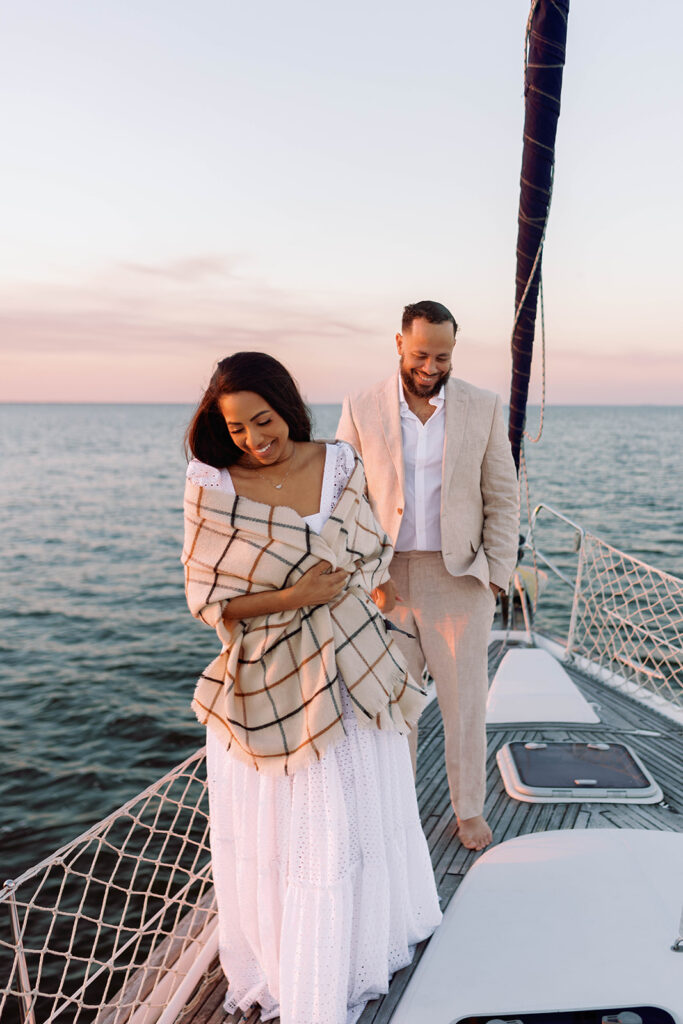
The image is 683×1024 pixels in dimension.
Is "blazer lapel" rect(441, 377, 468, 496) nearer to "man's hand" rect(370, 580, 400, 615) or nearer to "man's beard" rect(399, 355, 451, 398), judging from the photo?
"man's beard" rect(399, 355, 451, 398)

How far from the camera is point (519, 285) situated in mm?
3203

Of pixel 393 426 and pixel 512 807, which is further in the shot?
pixel 512 807

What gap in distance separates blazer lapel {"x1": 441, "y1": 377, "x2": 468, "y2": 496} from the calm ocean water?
0.48 metres

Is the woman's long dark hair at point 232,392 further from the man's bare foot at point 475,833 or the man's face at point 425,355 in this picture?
the man's bare foot at point 475,833

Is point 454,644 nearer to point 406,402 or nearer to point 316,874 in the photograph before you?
point 406,402

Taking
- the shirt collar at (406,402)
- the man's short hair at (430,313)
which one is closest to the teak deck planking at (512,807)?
the shirt collar at (406,402)

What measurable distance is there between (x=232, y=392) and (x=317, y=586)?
519mm

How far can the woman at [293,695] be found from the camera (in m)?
1.74

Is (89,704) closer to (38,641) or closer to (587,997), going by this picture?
(38,641)

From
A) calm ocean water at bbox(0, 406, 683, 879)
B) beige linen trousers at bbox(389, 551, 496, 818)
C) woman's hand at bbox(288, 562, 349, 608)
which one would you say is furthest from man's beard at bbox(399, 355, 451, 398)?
woman's hand at bbox(288, 562, 349, 608)

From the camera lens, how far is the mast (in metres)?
2.54

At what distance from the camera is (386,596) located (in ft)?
7.85

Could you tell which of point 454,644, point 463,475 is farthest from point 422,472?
point 454,644

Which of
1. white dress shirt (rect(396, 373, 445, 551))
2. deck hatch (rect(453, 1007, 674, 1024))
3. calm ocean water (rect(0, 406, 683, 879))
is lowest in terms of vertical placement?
calm ocean water (rect(0, 406, 683, 879))
